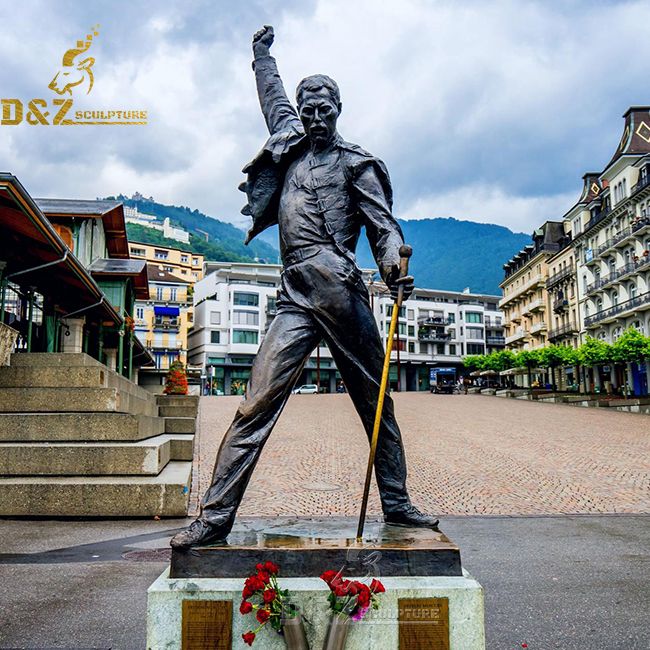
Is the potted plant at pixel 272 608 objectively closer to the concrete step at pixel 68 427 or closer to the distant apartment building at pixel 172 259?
the concrete step at pixel 68 427

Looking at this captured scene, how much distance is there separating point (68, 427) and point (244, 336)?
66.5 metres

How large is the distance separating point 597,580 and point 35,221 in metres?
9.62

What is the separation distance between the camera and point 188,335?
83438mm

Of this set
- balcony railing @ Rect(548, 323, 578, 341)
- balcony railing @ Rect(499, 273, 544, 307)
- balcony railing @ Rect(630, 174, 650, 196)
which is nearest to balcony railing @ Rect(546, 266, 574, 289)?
balcony railing @ Rect(499, 273, 544, 307)

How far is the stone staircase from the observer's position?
698cm

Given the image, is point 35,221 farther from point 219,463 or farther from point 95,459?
point 219,463

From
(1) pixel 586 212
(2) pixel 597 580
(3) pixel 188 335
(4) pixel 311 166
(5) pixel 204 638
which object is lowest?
(2) pixel 597 580

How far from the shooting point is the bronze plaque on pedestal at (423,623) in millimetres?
2908

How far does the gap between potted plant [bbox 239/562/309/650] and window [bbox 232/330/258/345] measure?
234 feet

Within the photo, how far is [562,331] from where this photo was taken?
61000mm

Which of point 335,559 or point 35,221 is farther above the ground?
point 35,221

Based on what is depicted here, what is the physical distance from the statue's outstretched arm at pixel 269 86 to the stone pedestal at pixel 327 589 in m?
2.69

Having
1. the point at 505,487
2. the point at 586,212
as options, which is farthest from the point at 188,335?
the point at 505,487

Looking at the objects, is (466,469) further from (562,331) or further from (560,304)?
(562,331)
